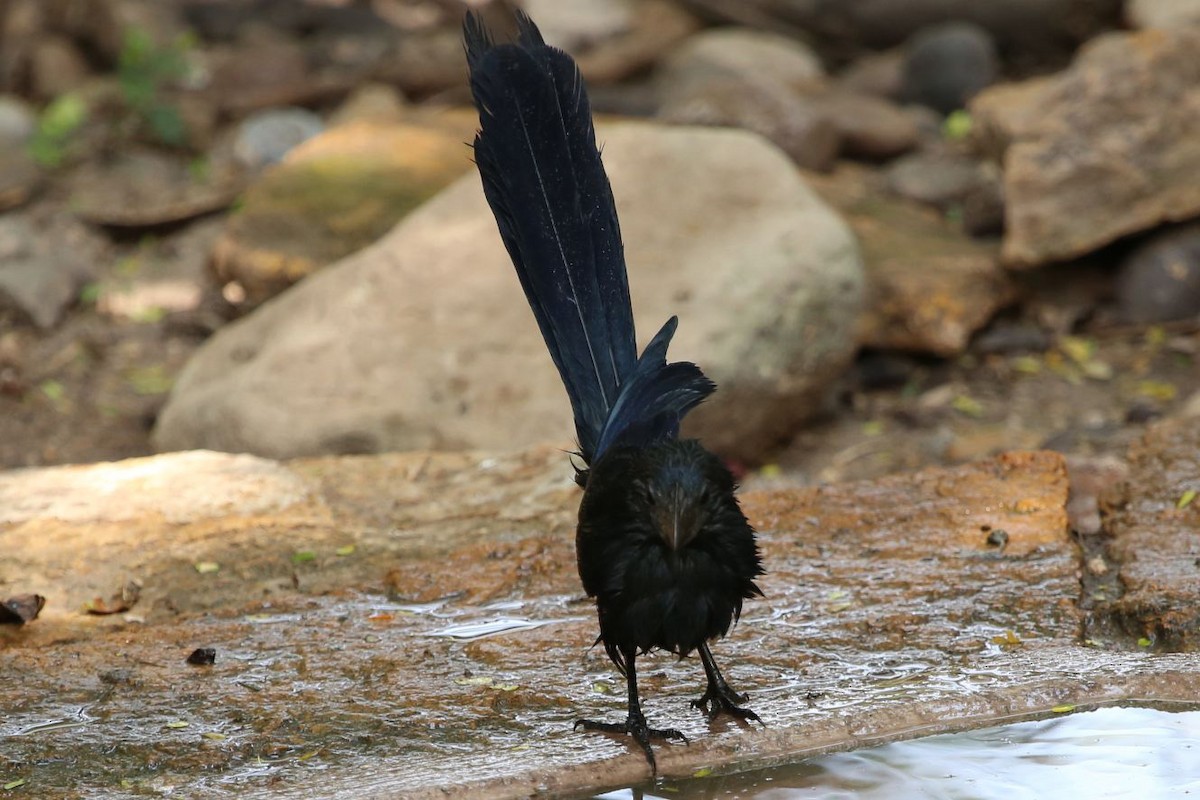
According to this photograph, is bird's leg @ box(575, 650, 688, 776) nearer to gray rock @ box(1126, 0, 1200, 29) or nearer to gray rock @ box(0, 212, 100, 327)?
gray rock @ box(0, 212, 100, 327)

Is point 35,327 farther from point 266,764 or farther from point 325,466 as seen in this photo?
point 266,764

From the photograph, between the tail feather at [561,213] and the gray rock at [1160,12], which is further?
the gray rock at [1160,12]

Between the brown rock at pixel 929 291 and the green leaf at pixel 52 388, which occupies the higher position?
the brown rock at pixel 929 291

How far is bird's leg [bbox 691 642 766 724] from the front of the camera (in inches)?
112

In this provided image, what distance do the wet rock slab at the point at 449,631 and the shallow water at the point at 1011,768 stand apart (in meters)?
0.04

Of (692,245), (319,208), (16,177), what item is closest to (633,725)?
(692,245)

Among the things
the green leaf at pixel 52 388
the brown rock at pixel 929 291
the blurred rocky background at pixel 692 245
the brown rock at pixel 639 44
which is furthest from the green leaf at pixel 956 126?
the green leaf at pixel 52 388

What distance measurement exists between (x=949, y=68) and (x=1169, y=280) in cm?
324

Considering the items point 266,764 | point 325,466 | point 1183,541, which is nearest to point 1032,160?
point 1183,541

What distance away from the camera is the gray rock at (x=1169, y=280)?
22.0ft

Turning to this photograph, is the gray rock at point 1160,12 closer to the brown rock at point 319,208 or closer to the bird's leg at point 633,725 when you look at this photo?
the brown rock at point 319,208

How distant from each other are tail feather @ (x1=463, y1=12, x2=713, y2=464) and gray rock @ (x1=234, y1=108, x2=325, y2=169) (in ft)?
21.8

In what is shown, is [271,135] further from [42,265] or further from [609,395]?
[609,395]

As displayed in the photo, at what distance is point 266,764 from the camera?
2.71 metres
